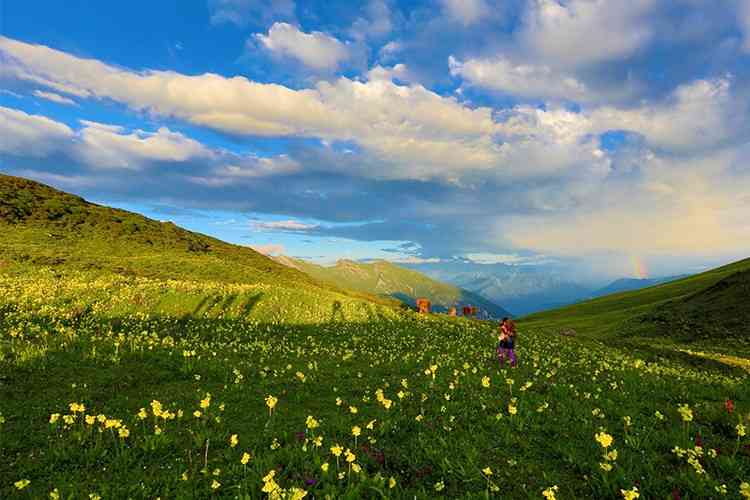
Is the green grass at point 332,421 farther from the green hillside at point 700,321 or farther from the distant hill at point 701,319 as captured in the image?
the distant hill at point 701,319

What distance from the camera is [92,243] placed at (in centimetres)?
6800

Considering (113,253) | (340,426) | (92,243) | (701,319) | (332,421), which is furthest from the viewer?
(92,243)

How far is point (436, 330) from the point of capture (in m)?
36.4

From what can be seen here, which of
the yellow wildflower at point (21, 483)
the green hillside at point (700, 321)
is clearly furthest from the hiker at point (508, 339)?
the green hillside at point (700, 321)

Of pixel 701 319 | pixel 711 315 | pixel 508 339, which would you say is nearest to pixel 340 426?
pixel 508 339

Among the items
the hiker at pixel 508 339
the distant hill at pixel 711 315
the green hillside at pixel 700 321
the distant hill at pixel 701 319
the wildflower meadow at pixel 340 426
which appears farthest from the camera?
the distant hill at pixel 701 319

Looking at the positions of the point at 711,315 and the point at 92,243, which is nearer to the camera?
the point at 711,315

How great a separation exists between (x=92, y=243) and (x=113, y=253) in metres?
7.05

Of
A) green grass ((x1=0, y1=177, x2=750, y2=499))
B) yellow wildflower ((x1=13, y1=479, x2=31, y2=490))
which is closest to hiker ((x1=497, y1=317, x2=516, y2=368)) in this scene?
green grass ((x1=0, y1=177, x2=750, y2=499))

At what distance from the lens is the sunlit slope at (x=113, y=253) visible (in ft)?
137

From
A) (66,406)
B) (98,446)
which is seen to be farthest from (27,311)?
(98,446)

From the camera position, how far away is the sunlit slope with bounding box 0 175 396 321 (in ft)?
137

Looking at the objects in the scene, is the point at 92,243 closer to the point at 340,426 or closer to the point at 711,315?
the point at 340,426

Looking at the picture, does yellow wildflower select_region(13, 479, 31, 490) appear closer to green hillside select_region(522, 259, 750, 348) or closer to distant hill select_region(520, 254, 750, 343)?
green hillside select_region(522, 259, 750, 348)
